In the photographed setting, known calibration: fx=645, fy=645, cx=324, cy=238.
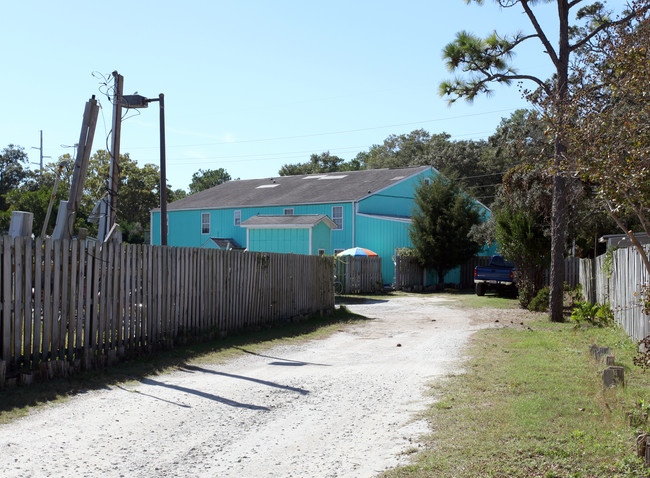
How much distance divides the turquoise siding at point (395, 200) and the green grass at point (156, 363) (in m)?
20.9

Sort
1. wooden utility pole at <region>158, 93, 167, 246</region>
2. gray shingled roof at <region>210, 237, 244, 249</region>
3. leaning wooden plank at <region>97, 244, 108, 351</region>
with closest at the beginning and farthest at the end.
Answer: leaning wooden plank at <region>97, 244, 108, 351</region>, wooden utility pole at <region>158, 93, 167, 246</region>, gray shingled roof at <region>210, 237, 244, 249</region>

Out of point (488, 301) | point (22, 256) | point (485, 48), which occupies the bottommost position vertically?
point (488, 301)

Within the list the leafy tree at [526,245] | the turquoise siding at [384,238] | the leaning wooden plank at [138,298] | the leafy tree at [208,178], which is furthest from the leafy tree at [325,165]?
the leaning wooden plank at [138,298]

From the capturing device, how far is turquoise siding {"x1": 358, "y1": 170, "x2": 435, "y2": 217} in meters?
36.8

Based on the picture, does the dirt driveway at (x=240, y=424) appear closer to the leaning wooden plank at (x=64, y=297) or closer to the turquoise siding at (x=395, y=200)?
the leaning wooden plank at (x=64, y=297)

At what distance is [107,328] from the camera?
9453 mm

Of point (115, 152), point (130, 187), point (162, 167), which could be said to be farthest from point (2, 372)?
point (130, 187)

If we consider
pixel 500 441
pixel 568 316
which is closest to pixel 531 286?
pixel 568 316

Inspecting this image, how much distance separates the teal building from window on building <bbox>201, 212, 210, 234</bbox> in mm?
66

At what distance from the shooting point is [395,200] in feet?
127

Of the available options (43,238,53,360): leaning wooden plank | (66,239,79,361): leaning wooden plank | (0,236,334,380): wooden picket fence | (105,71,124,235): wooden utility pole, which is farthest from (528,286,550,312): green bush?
(43,238,53,360): leaning wooden plank

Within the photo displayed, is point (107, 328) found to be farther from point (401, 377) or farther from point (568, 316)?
point (568, 316)

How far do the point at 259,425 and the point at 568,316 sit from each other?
47.8ft

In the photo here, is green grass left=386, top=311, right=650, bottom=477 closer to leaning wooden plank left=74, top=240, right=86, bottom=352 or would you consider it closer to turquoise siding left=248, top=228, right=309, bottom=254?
leaning wooden plank left=74, top=240, right=86, bottom=352
